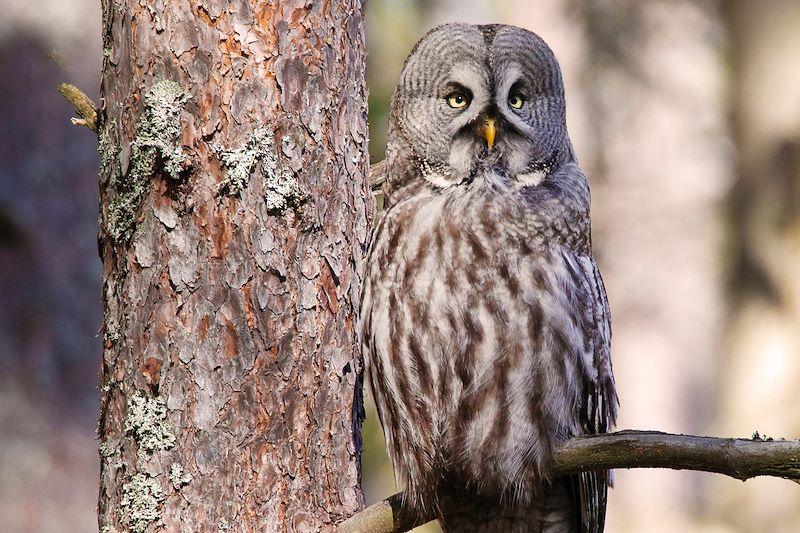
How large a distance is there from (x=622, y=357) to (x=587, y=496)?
5.84 metres

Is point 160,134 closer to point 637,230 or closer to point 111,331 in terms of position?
point 111,331

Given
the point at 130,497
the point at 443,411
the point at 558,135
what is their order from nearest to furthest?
the point at 130,497 → the point at 443,411 → the point at 558,135

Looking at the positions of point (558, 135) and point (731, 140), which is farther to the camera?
point (731, 140)

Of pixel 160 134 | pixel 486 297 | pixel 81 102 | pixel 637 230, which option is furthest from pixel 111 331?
pixel 637 230

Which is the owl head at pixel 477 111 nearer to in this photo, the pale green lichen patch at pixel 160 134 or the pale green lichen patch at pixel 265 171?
the pale green lichen patch at pixel 265 171

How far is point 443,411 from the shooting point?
3.19 m

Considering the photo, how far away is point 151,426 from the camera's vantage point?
2566 millimetres

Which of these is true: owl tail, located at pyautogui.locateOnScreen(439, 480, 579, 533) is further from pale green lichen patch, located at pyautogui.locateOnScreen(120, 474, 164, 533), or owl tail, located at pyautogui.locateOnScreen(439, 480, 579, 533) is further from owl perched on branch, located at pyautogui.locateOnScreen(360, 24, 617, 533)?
pale green lichen patch, located at pyautogui.locateOnScreen(120, 474, 164, 533)

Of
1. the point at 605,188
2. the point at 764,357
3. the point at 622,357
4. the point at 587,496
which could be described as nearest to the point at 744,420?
the point at 764,357

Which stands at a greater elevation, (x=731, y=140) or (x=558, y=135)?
(x=731, y=140)

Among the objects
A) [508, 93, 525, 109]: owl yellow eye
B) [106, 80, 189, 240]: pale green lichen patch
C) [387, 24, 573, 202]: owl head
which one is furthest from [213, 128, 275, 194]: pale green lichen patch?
[508, 93, 525, 109]: owl yellow eye

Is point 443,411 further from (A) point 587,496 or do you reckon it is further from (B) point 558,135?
(B) point 558,135

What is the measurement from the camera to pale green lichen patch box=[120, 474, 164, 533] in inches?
100

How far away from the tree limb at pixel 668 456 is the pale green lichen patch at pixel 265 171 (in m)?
0.86
